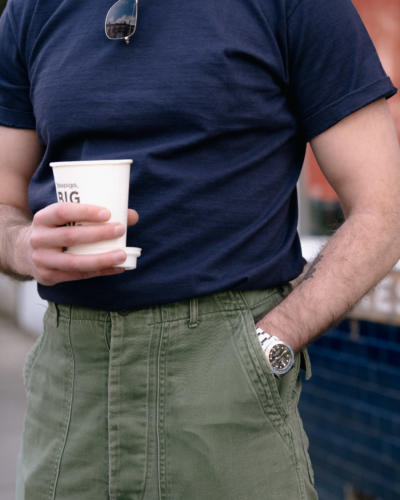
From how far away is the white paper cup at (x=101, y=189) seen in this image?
1.29 metres

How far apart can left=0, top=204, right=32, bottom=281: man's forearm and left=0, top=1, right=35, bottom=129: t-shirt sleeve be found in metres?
0.25

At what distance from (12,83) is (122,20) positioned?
448 mm

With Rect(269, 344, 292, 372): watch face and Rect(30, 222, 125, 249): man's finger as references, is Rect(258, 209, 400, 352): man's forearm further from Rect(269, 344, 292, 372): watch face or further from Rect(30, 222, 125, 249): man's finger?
Rect(30, 222, 125, 249): man's finger

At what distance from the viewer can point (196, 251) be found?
1537 mm

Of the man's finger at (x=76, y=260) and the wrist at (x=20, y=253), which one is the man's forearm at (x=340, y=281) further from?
the wrist at (x=20, y=253)

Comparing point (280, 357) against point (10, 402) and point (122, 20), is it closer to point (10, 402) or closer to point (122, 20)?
point (122, 20)

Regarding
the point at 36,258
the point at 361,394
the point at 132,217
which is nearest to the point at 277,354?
the point at 132,217

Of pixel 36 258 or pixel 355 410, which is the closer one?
pixel 36 258

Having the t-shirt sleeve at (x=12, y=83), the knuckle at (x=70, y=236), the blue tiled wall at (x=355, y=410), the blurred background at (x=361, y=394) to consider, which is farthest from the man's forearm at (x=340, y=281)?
the blue tiled wall at (x=355, y=410)

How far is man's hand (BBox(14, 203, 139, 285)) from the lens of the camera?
49.2 inches

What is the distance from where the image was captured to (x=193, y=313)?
1501 mm

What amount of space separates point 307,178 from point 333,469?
7.85 feet

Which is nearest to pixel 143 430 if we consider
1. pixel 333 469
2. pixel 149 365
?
pixel 149 365

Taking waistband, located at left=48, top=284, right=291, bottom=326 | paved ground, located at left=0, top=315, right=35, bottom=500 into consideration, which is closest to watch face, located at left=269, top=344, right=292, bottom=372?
waistband, located at left=48, top=284, right=291, bottom=326
